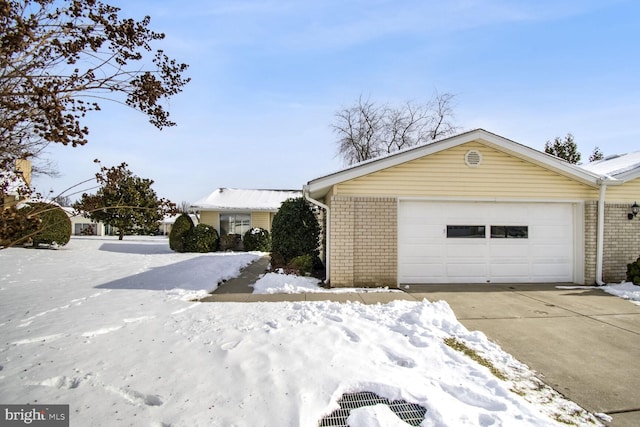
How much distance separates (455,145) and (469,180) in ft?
3.20

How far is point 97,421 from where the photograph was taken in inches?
106

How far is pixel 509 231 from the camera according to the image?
8.70 meters

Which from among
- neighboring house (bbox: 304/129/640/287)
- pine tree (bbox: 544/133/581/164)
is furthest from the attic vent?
pine tree (bbox: 544/133/581/164)

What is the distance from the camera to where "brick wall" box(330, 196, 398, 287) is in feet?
26.3

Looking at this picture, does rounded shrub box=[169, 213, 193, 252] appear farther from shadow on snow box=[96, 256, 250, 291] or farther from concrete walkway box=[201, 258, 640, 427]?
concrete walkway box=[201, 258, 640, 427]

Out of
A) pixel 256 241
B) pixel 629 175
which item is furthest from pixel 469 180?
pixel 256 241

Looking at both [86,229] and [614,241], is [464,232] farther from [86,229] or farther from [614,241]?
[86,229]

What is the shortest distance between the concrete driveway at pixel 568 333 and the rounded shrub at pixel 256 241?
12.1 m

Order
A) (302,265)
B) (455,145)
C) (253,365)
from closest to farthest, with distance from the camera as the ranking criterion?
(253,365) → (455,145) → (302,265)

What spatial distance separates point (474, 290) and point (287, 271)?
484cm

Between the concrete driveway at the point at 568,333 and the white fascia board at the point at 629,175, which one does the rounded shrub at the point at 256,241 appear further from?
the white fascia board at the point at 629,175

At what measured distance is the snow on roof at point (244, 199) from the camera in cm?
2025

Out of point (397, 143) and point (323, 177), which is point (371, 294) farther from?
point (397, 143)

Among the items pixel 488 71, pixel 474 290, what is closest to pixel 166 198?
pixel 474 290
